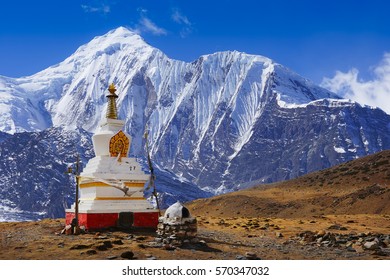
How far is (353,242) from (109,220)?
31.0 ft

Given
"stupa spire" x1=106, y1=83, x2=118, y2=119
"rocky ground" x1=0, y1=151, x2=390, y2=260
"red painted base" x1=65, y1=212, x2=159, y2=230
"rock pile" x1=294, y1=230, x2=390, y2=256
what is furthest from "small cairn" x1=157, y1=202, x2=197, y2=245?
"stupa spire" x1=106, y1=83, x2=118, y2=119

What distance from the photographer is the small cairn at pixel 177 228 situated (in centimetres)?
1623

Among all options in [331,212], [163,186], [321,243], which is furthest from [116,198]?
[163,186]

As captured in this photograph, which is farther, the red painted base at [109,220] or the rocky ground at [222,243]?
the red painted base at [109,220]

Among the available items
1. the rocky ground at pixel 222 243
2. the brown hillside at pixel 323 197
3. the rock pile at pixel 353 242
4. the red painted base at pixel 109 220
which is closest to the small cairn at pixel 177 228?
the rocky ground at pixel 222 243

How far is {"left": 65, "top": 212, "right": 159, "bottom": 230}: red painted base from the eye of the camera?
2064 centimetres

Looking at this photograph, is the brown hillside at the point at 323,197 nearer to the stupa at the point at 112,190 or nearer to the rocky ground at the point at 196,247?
the rocky ground at the point at 196,247

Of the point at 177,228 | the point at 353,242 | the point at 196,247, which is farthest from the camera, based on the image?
the point at 353,242

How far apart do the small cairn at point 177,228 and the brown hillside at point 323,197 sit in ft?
78.1

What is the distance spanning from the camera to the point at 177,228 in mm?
16297

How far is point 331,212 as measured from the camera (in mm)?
39531

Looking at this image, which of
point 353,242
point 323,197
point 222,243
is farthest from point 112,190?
point 323,197

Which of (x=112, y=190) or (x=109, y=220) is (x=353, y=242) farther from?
(x=112, y=190)

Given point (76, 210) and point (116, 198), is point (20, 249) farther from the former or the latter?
point (116, 198)
